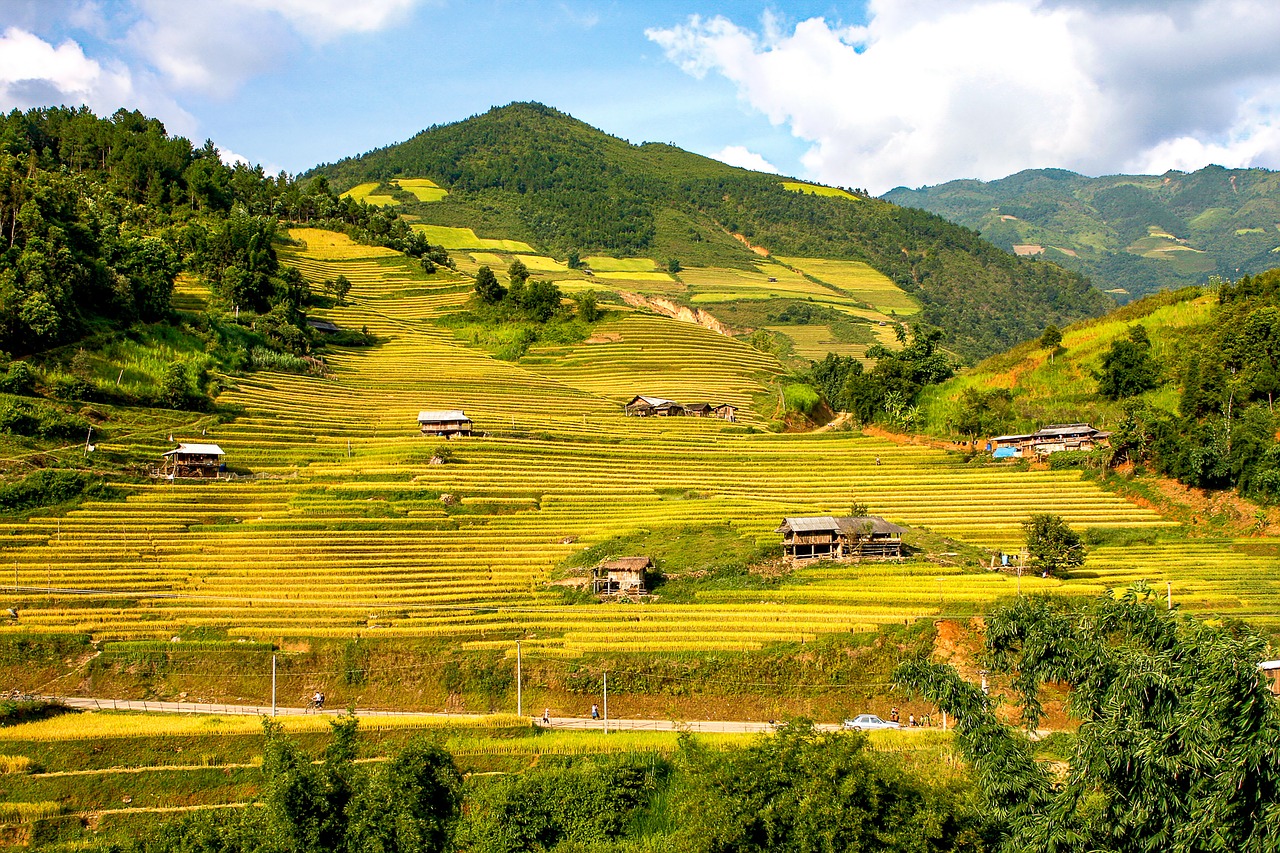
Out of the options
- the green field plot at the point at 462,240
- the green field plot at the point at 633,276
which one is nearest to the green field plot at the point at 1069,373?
the green field plot at the point at 633,276

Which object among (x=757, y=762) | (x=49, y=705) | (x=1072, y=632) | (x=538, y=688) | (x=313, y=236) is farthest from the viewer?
(x=313, y=236)

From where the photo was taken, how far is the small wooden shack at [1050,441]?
62688 mm

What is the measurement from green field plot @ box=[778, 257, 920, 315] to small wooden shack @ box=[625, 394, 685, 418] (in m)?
75.4

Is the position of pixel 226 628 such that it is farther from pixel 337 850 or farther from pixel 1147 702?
pixel 1147 702

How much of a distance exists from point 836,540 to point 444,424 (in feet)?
93.9

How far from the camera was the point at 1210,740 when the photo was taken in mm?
18406

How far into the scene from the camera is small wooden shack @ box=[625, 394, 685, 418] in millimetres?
76250

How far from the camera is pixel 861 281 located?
6344 inches

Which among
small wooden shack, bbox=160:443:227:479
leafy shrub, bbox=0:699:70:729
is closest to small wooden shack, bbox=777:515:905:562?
leafy shrub, bbox=0:699:70:729

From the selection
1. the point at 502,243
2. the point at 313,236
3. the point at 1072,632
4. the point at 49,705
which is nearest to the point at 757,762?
the point at 1072,632

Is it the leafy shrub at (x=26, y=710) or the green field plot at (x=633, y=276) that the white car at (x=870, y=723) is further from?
the green field plot at (x=633, y=276)

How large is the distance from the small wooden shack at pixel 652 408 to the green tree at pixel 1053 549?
34.7 metres

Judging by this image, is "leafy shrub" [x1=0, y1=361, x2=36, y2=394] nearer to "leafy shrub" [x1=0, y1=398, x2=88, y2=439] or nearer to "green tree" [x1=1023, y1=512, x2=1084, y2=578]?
"leafy shrub" [x1=0, y1=398, x2=88, y2=439]

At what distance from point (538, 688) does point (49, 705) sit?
1674 cm
